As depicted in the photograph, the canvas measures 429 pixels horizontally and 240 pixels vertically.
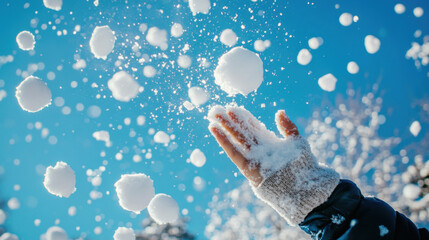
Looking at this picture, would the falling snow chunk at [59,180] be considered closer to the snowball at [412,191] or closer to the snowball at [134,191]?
the snowball at [134,191]

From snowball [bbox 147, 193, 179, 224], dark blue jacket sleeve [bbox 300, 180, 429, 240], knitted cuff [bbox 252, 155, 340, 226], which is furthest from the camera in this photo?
snowball [bbox 147, 193, 179, 224]

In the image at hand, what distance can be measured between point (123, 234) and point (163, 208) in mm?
813

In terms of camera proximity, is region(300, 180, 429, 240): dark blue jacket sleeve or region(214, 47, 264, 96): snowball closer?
region(300, 180, 429, 240): dark blue jacket sleeve

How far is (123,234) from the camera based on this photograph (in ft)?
11.8

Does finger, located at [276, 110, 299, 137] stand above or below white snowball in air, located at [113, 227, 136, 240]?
below

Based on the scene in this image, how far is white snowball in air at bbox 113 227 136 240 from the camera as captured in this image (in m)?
3.54

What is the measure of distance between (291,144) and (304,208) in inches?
15.2

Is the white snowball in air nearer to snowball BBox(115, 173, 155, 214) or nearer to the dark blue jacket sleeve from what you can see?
snowball BBox(115, 173, 155, 214)

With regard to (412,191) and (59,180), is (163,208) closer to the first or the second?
(59,180)

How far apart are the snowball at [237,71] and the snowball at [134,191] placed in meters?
1.66

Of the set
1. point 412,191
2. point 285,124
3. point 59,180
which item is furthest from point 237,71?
point 412,191

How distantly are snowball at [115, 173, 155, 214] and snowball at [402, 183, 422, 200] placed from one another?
12351 mm

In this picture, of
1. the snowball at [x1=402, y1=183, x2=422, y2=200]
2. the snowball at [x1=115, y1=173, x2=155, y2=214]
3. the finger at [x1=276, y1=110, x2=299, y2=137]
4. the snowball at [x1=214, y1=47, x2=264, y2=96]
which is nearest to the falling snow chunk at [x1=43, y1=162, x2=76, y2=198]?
the snowball at [x1=115, y1=173, x2=155, y2=214]

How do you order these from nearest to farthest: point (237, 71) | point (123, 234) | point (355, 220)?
1. point (355, 220)
2. point (237, 71)
3. point (123, 234)
